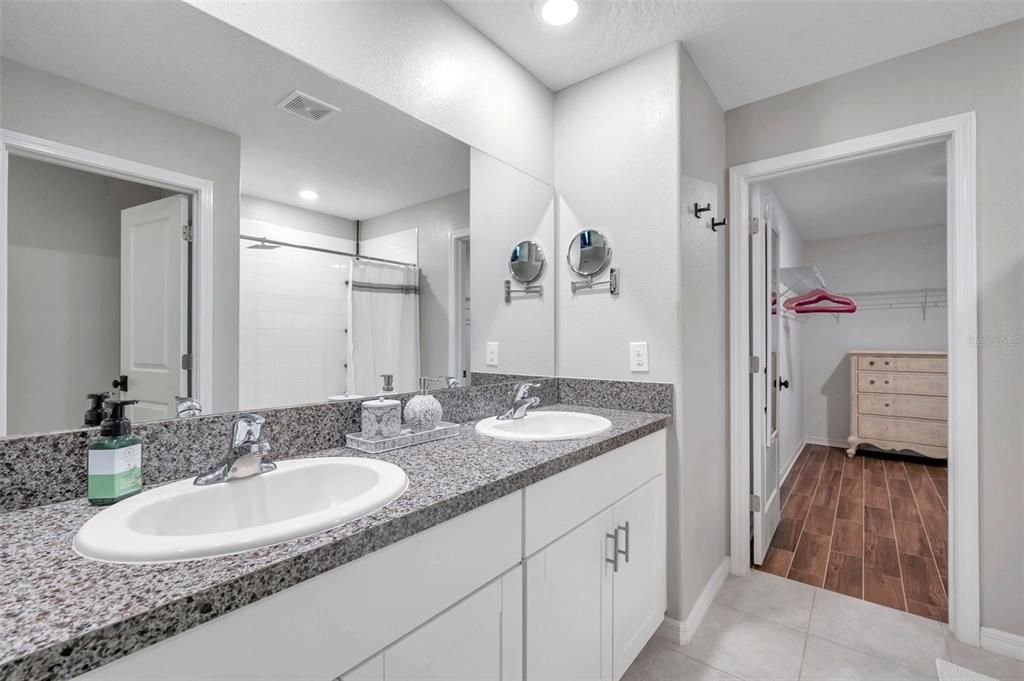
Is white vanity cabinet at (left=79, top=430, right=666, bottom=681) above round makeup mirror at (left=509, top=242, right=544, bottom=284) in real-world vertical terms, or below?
below

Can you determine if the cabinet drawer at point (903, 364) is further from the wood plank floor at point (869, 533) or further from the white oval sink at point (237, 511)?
the white oval sink at point (237, 511)

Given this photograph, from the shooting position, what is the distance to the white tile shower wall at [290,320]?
1165 millimetres

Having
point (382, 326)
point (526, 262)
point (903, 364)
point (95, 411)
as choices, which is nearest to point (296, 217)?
point (382, 326)

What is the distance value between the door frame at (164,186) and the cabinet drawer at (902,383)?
18.0ft

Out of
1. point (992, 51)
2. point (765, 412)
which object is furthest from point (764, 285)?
point (992, 51)

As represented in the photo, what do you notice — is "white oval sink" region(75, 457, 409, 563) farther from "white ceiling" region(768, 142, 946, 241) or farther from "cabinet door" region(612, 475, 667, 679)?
"white ceiling" region(768, 142, 946, 241)

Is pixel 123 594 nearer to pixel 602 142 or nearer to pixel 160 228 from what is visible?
pixel 160 228

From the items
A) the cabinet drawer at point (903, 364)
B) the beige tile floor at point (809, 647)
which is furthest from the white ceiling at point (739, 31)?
the cabinet drawer at point (903, 364)

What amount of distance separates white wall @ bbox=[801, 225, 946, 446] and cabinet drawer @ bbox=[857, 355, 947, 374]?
504 millimetres

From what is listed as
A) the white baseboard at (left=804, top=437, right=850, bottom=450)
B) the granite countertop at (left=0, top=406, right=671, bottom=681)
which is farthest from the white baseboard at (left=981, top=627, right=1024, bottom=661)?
the white baseboard at (left=804, top=437, right=850, bottom=450)

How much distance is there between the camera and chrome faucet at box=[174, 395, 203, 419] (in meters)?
1.00

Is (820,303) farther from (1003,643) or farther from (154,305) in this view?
(154,305)

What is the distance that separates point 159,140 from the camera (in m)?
0.99

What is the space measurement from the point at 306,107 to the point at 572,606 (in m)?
1.54
